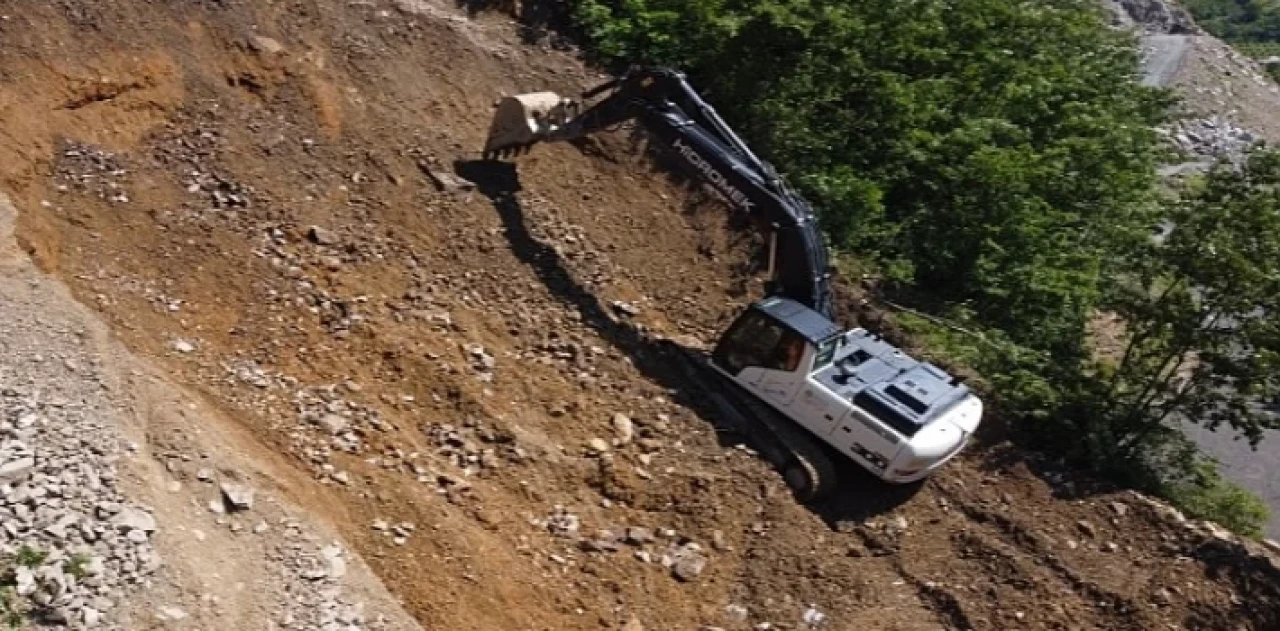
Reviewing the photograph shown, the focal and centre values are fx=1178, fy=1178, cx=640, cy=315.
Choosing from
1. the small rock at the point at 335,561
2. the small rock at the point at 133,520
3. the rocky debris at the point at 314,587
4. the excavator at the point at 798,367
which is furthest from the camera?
the excavator at the point at 798,367

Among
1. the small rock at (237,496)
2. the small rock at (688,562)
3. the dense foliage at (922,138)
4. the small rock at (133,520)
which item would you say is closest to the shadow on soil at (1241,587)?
the dense foliage at (922,138)

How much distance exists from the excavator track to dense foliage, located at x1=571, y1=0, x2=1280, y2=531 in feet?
10.3

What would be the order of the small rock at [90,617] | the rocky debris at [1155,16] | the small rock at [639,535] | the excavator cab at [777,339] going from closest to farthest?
the small rock at [90,617] < the small rock at [639,535] < the excavator cab at [777,339] < the rocky debris at [1155,16]

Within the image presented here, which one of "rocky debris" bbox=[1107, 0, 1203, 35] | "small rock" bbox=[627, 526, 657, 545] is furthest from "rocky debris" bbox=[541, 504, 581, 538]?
"rocky debris" bbox=[1107, 0, 1203, 35]

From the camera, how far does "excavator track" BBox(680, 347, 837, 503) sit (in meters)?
12.0

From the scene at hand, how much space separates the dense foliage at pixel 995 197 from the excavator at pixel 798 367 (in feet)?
8.22

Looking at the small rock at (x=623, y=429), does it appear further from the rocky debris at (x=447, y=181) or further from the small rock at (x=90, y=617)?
the small rock at (x=90, y=617)

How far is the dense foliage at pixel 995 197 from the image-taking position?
44.8ft

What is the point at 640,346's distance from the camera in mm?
13586

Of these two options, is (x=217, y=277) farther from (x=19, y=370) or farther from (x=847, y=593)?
(x=847, y=593)

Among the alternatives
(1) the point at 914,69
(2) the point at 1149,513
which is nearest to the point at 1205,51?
(1) the point at 914,69

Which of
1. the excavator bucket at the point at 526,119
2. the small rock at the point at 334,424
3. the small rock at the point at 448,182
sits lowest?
the small rock at the point at 334,424

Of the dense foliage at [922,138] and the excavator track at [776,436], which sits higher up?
the dense foliage at [922,138]

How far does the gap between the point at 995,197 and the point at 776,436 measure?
20.1 ft
